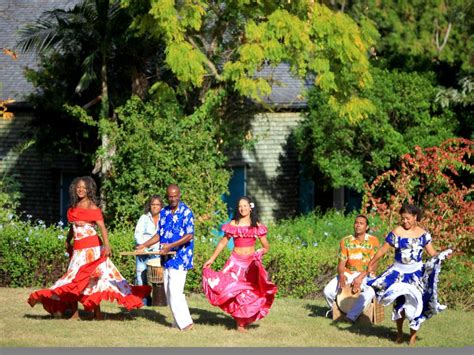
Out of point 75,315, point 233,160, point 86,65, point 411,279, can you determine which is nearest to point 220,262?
point 75,315

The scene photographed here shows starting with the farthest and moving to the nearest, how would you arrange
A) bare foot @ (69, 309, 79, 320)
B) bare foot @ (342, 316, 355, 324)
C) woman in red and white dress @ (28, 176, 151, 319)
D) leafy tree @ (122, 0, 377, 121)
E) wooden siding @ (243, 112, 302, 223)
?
wooden siding @ (243, 112, 302, 223) → leafy tree @ (122, 0, 377, 121) → bare foot @ (342, 316, 355, 324) → bare foot @ (69, 309, 79, 320) → woman in red and white dress @ (28, 176, 151, 319)

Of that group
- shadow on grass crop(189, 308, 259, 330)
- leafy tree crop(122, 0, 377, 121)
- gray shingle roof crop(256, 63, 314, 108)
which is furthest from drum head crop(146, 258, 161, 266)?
gray shingle roof crop(256, 63, 314, 108)

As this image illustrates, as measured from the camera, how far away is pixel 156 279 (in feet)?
53.5

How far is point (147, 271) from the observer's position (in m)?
16.4

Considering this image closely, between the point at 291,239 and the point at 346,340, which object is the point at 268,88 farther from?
the point at 346,340

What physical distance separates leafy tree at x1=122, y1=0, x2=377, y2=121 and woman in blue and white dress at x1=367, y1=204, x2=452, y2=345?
829 cm

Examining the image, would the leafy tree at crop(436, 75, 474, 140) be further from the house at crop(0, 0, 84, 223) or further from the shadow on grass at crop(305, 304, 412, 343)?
the shadow on grass at crop(305, 304, 412, 343)

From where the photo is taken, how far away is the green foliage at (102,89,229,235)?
20922mm

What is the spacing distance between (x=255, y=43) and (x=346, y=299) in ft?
24.5

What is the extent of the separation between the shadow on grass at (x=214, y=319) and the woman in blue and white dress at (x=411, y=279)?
A: 1928 millimetres

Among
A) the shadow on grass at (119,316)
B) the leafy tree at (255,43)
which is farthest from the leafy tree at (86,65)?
the shadow on grass at (119,316)

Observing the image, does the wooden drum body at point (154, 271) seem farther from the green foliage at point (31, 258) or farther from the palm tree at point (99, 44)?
the palm tree at point (99, 44)

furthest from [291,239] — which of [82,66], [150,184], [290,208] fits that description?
[290,208]

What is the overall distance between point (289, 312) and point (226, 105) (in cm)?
904
